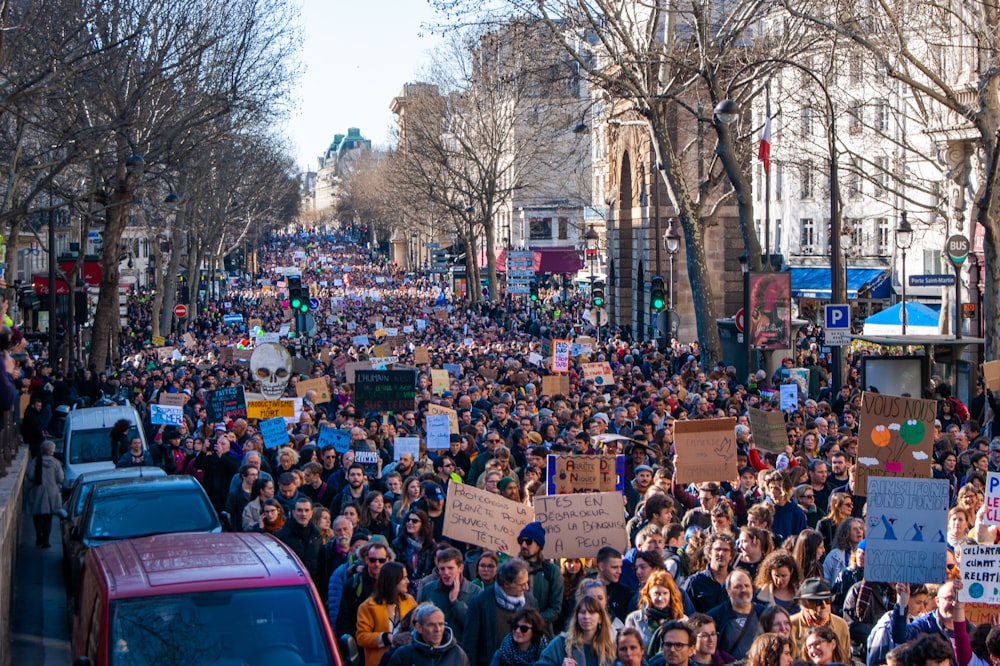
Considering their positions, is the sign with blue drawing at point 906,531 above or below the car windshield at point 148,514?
above

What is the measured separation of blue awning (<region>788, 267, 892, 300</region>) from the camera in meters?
47.4

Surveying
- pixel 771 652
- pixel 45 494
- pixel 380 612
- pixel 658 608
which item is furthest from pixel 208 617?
pixel 45 494

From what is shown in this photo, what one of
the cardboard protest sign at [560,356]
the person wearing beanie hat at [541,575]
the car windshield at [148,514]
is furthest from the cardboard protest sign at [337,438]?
the cardboard protest sign at [560,356]

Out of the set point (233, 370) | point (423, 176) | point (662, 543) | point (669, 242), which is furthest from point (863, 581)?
point (423, 176)

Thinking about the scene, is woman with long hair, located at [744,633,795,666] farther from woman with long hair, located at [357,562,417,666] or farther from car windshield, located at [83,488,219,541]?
car windshield, located at [83,488,219,541]

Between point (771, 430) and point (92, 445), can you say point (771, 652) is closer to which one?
point (771, 430)

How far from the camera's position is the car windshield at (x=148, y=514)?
1218 cm

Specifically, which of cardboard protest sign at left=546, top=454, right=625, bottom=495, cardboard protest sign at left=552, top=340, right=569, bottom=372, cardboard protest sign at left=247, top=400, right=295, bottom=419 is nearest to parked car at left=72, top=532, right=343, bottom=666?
cardboard protest sign at left=546, top=454, right=625, bottom=495

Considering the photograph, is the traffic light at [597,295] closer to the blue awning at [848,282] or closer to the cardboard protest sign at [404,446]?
the blue awning at [848,282]

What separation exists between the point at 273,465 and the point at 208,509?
3236mm

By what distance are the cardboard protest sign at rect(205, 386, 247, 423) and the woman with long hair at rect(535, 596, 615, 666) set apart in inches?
479

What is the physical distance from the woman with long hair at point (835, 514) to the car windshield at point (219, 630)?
13.9 feet

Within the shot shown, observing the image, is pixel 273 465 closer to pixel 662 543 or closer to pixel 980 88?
pixel 662 543

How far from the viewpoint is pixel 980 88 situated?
63.4ft
